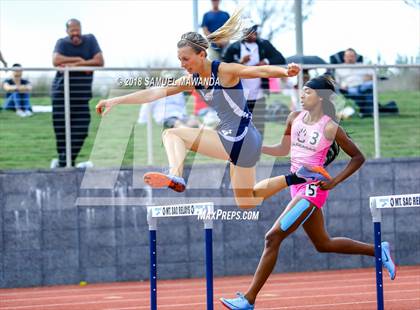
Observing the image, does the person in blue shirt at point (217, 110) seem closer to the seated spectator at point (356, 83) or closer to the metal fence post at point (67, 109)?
the metal fence post at point (67, 109)

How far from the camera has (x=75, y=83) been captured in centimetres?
1553

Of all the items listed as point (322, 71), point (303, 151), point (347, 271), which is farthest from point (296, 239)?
point (303, 151)

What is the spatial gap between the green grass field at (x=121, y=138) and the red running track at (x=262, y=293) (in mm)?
2041

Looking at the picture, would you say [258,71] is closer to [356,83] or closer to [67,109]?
[67,109]

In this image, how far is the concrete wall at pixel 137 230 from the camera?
1507 cm

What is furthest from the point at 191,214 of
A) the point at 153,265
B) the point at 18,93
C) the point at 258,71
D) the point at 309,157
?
the point at 18,93

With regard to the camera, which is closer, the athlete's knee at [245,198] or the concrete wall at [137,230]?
the athlete's knee at [245,198]

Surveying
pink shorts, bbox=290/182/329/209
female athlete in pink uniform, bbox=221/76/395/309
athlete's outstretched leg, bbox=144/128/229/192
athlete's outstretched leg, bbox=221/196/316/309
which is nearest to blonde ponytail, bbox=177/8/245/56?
athlete's outstretched leg, bbox=144/128/229/192

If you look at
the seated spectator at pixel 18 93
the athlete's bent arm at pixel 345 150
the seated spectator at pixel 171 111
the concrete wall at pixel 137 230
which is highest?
the seated spectator at pixel 18 93

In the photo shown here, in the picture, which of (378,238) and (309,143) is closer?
(378,238)

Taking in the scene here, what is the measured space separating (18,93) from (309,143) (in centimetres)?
729

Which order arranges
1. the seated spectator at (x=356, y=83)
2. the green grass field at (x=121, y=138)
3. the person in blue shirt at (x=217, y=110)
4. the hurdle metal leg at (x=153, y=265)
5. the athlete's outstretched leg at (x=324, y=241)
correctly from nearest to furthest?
the person in blue shirt at (x=217, y=110) → the hurdle metal leg at (x=153, y=265) → the athlete's outstretched leg at (x=324, y=241) → the green grass field at (x=121, y=138) → the seated spectator at (x=356, y=83)

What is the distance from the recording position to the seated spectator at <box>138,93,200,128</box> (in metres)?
15.5

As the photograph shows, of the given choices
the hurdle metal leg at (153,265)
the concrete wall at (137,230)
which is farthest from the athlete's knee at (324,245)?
the concrete wall at (137,230)
